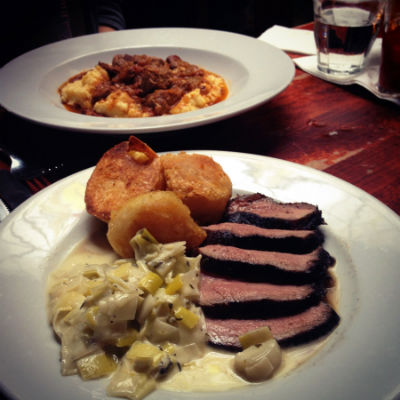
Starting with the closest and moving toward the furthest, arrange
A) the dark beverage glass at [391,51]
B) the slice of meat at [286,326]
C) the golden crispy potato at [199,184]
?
the slice of meat at [286,326] < the golden crispy potato at [199,184] < the dark beverage glass at [391,51]

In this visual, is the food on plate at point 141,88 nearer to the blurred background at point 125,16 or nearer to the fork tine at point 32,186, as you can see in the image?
the fork tine at point 32,186

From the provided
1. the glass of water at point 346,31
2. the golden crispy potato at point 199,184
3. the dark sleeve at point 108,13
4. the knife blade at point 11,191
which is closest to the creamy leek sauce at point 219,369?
the golden crispy potato at point 199,184

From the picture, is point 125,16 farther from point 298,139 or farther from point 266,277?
point 266,277

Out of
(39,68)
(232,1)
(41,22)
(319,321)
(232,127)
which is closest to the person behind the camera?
(319,321)

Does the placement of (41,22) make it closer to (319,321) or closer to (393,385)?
(319,321)

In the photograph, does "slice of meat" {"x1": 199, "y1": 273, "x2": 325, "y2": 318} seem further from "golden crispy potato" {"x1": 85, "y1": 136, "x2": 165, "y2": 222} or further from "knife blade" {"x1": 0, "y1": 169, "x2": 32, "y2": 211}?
"knife blade" {"x1": 0, "y1": 169, "x2": 32, "y2": 211}

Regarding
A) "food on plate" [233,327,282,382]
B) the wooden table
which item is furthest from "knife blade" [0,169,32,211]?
"food on plate" [233,327,282,382]

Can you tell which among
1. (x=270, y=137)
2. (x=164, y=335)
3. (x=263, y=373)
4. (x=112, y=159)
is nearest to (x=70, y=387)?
(x=164, y=335)
